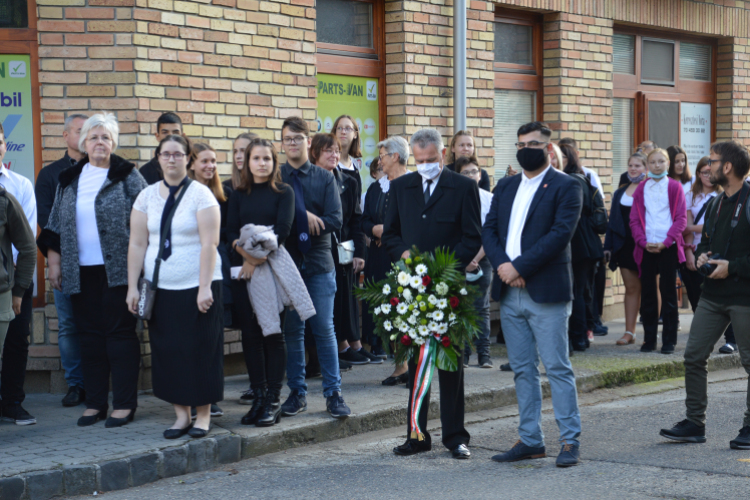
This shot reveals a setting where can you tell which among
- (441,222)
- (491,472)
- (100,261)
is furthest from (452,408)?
(100,261)

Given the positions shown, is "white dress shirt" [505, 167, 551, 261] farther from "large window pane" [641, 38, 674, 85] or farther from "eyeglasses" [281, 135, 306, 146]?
"large window pane" [641, 38, 674, 85]

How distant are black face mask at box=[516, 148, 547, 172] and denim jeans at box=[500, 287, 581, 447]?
0.77m

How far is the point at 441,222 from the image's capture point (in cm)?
603

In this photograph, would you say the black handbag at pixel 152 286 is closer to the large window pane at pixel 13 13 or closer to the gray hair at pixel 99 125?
the gray hair at pixel 99 125

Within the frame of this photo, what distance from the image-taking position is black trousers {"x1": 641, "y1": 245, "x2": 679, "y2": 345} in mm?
9320

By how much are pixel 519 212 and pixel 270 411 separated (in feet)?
7.11

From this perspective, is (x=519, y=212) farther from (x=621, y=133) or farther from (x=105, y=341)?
(x=621, y=133)

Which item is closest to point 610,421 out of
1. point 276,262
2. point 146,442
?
point 276,262

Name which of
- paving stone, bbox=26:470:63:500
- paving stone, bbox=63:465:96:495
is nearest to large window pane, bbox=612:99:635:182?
paving stone, bbox=63:465:96:495

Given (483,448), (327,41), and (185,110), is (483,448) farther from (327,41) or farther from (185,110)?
(327,41)

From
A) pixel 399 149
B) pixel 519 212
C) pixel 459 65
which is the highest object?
pixel 459 65

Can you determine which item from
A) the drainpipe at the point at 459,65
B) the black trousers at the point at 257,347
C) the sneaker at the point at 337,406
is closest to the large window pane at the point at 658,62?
the drainpipe at the point at 459,65

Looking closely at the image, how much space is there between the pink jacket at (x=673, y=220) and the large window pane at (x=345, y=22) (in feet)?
10.6

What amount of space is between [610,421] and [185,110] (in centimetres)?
423
